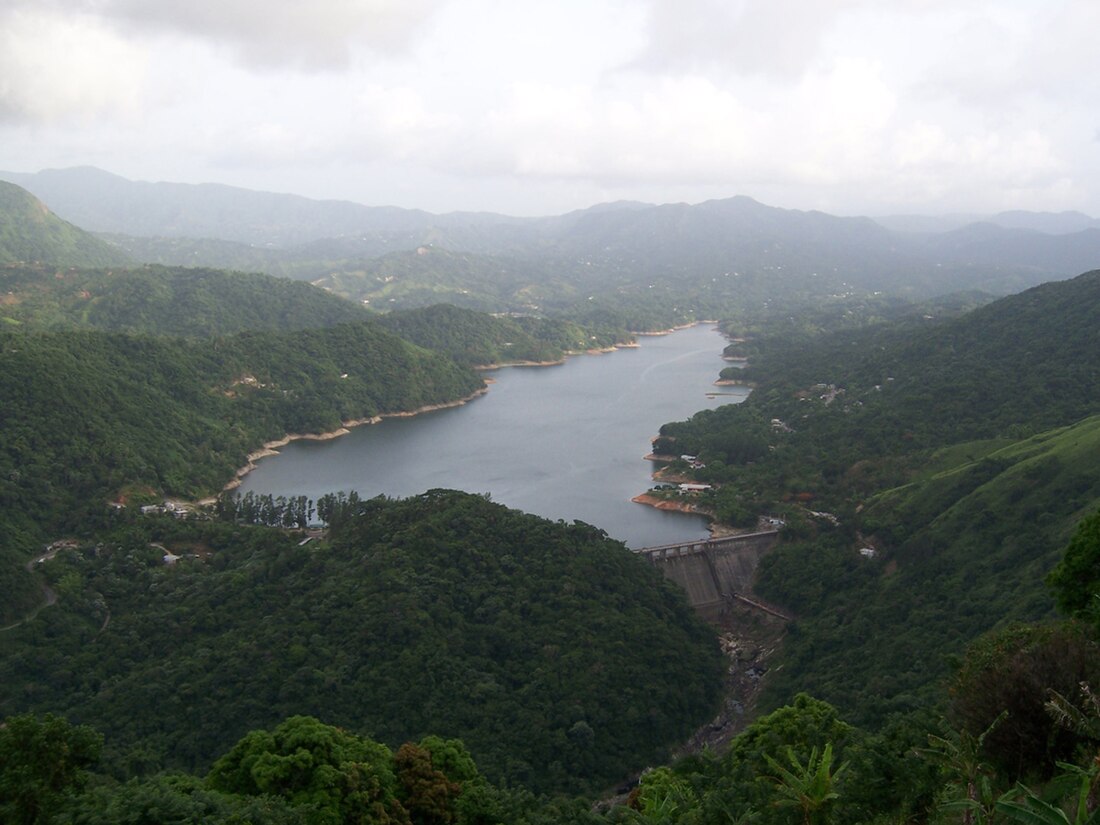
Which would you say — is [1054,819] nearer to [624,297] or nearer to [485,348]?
[485,348]

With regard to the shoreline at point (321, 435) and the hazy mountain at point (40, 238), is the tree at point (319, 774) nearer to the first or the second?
the shoreline at point (321, 435)

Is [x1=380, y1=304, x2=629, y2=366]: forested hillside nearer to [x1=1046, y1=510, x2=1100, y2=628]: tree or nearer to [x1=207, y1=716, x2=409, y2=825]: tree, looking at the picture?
[x1=207, y1=716, x2=409, y2=825]: tree

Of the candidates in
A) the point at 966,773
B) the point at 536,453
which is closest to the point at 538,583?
the point at 966,773

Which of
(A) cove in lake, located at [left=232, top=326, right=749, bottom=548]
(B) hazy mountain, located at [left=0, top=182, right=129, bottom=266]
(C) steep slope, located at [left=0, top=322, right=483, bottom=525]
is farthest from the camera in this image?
(B) hazy mountain, located at [left=0, top=182, right=129, bottom=266]

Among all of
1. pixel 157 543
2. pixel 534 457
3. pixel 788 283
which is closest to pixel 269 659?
pixel 157 543

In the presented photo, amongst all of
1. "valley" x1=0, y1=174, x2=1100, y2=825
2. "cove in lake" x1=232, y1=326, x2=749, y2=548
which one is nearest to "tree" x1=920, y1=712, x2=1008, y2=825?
"valley" x1=0, y1=174, x2=1100, y2=825

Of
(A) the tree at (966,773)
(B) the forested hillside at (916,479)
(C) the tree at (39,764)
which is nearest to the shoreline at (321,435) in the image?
(B) the forested hillside at (916,479)

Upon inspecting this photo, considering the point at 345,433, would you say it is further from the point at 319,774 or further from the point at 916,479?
the point at 319,774
